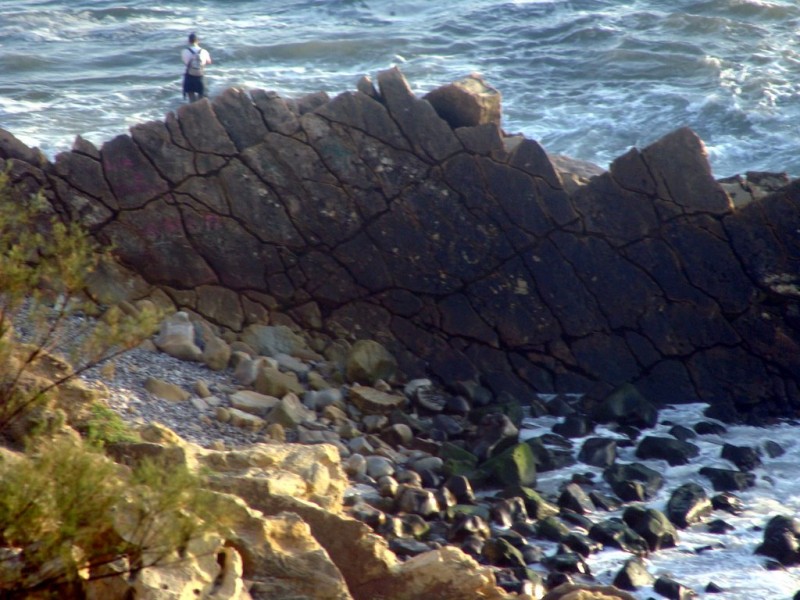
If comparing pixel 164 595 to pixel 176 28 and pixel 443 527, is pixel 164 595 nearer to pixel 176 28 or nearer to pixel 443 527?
pixel 443 527

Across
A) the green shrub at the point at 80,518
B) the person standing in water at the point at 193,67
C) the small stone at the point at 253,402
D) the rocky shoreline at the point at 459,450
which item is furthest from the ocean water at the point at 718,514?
the person standing in water at the point at 193,67

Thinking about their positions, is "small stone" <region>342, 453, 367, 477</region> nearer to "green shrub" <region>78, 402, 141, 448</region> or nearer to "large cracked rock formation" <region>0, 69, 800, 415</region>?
"large cracked rock formation" <region>0, 69, 800, 415</region>

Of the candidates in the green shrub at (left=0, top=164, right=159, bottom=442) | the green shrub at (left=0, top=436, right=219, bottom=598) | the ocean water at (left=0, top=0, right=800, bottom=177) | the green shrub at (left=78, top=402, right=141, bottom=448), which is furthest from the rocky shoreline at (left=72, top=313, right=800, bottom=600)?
the ocean water at (left=0, top=0, right=800, bottom=177)

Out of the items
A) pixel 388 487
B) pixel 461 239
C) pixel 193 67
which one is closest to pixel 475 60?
pixel 193 67

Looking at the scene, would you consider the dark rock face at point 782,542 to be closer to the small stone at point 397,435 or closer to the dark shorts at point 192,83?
the small stone at point 397,435

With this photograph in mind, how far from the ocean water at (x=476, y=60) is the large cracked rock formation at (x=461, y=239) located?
4.75m

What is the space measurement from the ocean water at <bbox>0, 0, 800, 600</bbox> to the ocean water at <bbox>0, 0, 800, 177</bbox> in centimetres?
3

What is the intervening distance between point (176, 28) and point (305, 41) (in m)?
2.32

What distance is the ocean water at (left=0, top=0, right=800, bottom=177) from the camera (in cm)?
1198

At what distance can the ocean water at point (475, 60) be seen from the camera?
1197 centimetres

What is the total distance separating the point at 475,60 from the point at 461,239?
8941mm

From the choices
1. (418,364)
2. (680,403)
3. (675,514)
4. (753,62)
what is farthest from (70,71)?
(675,514)

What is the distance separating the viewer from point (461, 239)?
20.5 ft

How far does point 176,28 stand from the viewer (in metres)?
16.6
